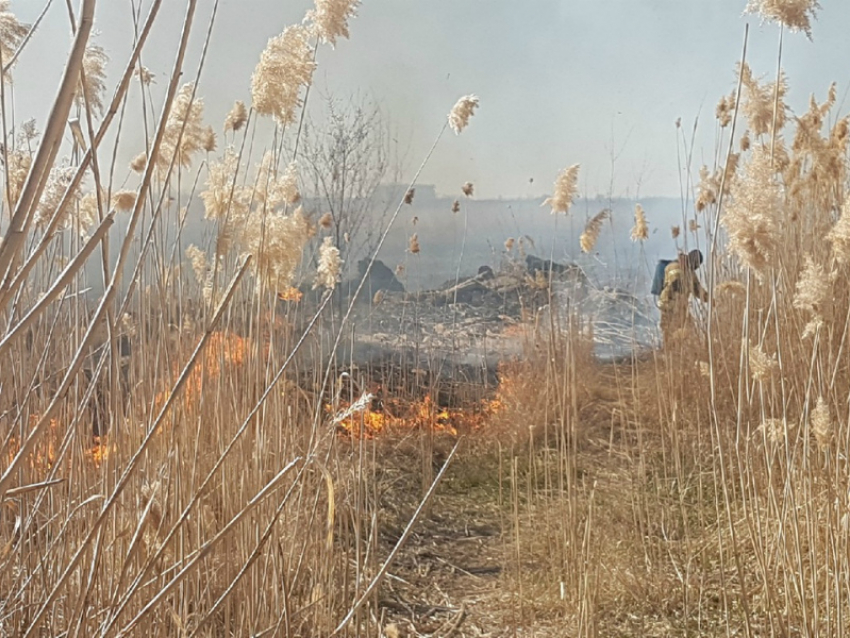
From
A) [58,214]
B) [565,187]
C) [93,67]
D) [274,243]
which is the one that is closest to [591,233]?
[565,187]

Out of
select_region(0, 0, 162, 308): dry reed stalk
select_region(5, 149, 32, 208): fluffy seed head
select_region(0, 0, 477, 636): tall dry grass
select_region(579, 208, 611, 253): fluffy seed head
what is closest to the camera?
select_region(0, 0, 162, 308): dry reed stalk

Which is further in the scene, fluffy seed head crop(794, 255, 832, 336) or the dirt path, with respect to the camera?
the dirt path

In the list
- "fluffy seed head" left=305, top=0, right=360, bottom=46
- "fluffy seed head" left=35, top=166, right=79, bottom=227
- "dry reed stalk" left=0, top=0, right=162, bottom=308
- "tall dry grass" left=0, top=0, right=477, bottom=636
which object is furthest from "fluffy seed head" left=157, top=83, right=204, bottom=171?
"dry reed stalk" left=0, top=0, right=162, bottom=308

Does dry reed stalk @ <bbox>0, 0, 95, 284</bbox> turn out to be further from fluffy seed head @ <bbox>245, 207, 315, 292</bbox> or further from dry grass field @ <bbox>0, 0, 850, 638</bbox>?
fluffy seed head @ <bbox>245, 207, 315, 292</bbox>

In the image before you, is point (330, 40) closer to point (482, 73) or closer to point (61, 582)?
point (61, 582)

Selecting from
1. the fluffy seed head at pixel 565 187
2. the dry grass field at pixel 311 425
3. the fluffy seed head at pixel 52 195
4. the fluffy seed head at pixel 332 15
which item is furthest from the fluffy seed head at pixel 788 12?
the fluffy seed head at pixel 52 195

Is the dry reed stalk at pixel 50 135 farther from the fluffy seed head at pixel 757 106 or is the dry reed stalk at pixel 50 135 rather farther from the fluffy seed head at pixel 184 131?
the fluffy seed head at pixel 757 106

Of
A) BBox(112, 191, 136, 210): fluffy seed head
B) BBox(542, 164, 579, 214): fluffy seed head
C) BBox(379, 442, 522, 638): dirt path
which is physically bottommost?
BBox(379, 442, 522, 638): dirt path

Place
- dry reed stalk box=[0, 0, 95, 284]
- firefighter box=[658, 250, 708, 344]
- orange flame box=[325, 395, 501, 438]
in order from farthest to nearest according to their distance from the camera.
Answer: firefighter box=[658, 250, 708, 344] → orange flame box=[325, 395, 501, 438] → dry reed stalk box=[0, 0, 95, 284]

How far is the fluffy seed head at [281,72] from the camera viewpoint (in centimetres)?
107

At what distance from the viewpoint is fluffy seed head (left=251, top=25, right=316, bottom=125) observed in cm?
107

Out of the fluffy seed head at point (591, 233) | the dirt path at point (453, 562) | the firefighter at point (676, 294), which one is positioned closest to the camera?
the dirt path at point (453, 562)

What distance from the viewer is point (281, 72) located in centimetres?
107

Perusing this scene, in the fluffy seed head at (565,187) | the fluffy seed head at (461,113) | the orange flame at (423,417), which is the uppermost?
the fluffy seed head at (461,113)
